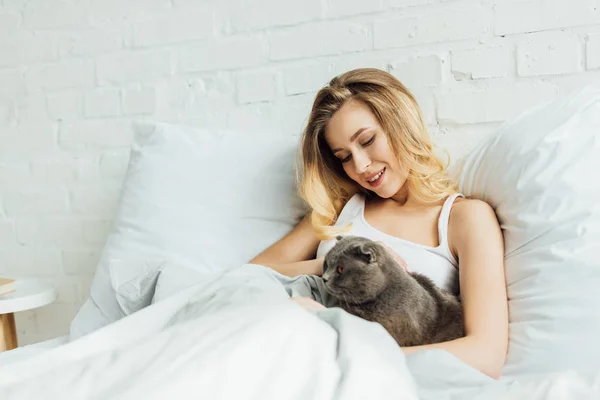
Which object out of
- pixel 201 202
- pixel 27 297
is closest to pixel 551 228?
pixel 201 202

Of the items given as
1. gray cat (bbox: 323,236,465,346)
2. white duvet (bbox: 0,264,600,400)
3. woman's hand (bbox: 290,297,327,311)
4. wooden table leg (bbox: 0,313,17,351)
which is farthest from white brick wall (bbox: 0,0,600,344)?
white duvet (bbox: 0,264,600,400)

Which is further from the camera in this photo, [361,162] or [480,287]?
[361,162]

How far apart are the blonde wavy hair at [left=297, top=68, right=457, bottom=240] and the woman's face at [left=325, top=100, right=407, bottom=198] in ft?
0.06

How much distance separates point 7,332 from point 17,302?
14 centimetres

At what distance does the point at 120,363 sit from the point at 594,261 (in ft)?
2.77

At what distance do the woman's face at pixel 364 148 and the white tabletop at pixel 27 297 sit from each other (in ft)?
3.19

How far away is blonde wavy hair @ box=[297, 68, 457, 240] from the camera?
1.38m

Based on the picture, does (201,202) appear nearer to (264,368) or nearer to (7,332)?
(7,332)

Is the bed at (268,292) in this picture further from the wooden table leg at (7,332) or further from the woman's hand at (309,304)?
the wooden table leg at (7,332)

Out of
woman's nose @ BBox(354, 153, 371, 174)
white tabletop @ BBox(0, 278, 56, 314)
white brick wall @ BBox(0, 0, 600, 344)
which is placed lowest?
white tabletop @ BBox(0, 278, 56, 314)

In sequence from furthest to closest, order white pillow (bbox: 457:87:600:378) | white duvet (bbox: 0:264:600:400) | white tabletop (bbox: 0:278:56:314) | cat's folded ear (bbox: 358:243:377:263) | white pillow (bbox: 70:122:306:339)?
1. white tabletop (bbox: 0:278:56:314)
2. white pillow (bbox: 70:122:306:339)
3. cat's folded ear (bbox: 358:243:377:263)
4. white pillow (bbox: 457:87:600:378)
5. white duvet (bbox: 0:264:600:400)

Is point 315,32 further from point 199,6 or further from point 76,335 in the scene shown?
point 76,335

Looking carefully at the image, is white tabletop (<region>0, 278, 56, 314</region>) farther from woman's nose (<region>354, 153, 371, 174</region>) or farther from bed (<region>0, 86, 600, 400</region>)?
woman's nose (<region>354, 153, 371, 174</region>)

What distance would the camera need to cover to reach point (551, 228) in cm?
112
